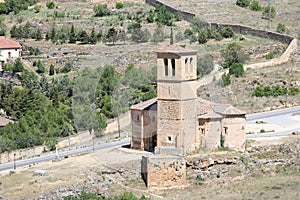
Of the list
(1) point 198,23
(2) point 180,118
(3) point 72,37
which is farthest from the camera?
(1) point 198,23

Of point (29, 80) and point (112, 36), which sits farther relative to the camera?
point (112, 36)

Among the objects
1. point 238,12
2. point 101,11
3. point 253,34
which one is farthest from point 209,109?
point 238,12

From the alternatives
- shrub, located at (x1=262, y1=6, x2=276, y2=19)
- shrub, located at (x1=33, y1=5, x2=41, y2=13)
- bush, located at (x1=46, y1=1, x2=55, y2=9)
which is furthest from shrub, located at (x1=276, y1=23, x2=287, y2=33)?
shrub, located at (x1=33, y1=5, x2=41, y2=13)

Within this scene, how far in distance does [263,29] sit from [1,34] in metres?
15.3

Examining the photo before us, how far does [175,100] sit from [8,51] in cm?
2048

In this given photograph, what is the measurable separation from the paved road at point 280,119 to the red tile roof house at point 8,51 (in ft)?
48.9

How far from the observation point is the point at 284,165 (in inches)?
1331

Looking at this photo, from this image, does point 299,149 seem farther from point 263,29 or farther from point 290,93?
point 263,29

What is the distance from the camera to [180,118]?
31.9 m

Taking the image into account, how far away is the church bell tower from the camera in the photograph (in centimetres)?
3183

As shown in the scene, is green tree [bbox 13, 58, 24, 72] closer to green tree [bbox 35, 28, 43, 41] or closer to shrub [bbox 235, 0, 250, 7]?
green tree [bbox 35, 28, 43, 41]

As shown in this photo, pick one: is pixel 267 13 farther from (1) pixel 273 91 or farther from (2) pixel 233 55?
(1) pixel 273 91

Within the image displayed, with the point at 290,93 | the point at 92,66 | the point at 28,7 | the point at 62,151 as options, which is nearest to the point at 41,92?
the point at 92,66

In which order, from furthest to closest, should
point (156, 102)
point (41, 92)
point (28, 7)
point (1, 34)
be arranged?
point (28, 7), point (1, 34), point (41, 92), point (156, 102)
